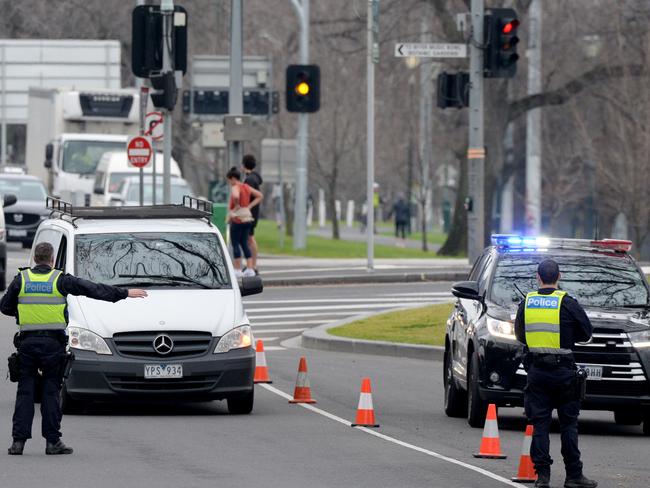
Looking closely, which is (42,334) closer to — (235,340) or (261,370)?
(235,340)

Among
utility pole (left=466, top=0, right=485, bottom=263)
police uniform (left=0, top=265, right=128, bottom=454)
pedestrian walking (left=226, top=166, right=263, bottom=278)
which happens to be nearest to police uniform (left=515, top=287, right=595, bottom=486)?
police uniform (left=0, top=265, right=128, bottom=454)

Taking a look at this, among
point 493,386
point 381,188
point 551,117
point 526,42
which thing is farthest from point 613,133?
point 381,188

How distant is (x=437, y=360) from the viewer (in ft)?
71.5

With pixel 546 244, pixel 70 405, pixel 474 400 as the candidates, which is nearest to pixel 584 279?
pixel 546 244

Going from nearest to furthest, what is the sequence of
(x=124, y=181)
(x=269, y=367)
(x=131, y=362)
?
(x=131, y=362) → (x=269, y=367) → (x=124, y=181)

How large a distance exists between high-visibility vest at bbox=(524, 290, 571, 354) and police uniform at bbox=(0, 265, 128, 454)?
10.2 ft

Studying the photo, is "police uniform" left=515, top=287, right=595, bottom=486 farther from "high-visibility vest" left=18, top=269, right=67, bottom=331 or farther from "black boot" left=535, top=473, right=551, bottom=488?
"high-visibility vest" left=18, top=269, right=67, bottom=331

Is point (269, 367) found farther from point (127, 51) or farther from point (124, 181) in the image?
point (127, 51)

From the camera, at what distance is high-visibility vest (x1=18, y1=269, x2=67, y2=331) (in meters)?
12.6

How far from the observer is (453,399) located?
1581cm

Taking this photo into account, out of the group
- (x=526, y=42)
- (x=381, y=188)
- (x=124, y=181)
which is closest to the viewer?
(x=124, y=181)

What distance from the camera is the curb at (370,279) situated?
108 ft

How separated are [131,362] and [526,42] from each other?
3298 cm

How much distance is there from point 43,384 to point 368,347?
10.3 meters
